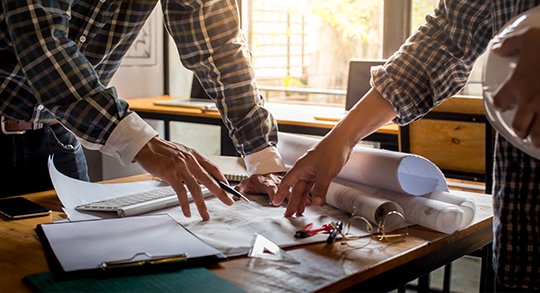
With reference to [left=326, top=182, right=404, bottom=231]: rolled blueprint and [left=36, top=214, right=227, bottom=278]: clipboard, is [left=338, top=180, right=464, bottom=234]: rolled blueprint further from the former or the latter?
[left=36, top=214, right=227, bottom=278]: clipboard

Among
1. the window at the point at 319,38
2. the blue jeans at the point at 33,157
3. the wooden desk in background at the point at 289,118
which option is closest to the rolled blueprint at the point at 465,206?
the blue jeans at the point at 33,157

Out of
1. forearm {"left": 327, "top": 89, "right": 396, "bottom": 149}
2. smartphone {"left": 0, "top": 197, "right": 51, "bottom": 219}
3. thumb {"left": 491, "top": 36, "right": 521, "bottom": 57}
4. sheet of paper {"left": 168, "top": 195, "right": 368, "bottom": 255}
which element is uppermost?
thumb {"left": 491, "top": 36, "right": 521, "bottom": 57}

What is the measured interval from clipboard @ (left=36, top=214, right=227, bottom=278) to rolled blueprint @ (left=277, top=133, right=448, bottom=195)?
0.37 metres

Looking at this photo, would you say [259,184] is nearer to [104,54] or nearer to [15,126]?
[104,54]

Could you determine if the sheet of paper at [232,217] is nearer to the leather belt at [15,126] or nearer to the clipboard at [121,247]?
the clipboard at [121,247]

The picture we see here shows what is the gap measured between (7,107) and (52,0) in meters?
0.30

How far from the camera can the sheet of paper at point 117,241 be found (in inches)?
23.6

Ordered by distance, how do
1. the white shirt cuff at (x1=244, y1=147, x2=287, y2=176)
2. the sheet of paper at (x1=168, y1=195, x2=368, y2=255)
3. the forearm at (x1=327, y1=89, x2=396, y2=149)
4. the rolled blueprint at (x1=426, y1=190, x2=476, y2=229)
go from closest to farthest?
the sheet of paper at (x1=168, y1=195, x2=368, y2=255) < the rolled blueprint at (x1=426, y1=190, x2=476, y2=229) < the forearm at (x1=327, y1=89, x2=396, y2=149) < the white shirt cuff at (x1=244, y1=147, x2=287, y2=176)

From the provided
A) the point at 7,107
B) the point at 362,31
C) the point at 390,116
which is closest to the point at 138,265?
the point at 390,116

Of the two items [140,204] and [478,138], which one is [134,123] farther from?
[478,138]

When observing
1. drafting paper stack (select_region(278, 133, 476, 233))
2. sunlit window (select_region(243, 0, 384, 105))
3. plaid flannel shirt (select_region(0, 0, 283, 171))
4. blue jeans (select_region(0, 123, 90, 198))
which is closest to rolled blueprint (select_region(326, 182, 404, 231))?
drafting paper stack (select_region(278, 133, 476, 233))

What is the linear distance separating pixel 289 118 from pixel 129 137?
1.90m

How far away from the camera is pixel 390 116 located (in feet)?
2.99

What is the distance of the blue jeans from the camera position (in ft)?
3.97
